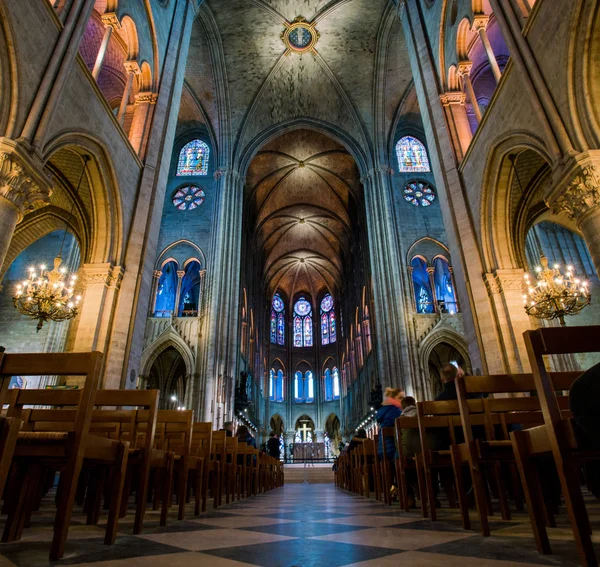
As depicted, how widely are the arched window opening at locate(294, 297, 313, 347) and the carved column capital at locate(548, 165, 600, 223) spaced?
3180 centimetres

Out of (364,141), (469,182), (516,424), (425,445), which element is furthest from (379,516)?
(364,141)

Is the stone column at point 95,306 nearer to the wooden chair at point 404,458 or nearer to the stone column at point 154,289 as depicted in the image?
the wooden chair at point 404,458

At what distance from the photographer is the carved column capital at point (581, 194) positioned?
494 centimetres

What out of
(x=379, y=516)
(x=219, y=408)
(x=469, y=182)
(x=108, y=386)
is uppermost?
(x=469, y=182)

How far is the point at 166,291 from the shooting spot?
19.2 metres

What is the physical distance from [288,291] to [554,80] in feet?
105

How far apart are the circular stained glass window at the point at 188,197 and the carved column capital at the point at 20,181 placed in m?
14.0

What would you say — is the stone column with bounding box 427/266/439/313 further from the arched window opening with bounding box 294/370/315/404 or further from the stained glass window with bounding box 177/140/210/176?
the arched window opening with bounding box 294/370/315/404

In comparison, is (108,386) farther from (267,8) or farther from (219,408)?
(267,8)

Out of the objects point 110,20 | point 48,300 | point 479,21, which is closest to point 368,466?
point 48,300

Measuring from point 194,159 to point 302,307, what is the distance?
19.6 meters

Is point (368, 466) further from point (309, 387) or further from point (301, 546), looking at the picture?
point (309, 387)

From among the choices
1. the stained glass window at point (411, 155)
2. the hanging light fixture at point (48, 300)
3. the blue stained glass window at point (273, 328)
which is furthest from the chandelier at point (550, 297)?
the blue stained glass window at point (273, 328)

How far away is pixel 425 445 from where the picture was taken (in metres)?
3.20
